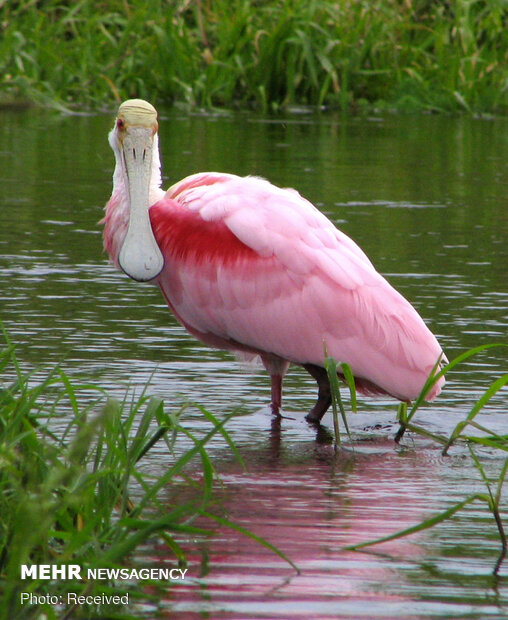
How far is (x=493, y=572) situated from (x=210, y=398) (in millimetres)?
2326

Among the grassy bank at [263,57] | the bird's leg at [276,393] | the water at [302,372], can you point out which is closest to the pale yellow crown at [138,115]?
the water at [302,372]

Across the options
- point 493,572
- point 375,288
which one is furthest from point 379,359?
point 493,572

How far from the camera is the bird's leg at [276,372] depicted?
643 centimetres

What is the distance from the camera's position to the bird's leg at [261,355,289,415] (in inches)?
253

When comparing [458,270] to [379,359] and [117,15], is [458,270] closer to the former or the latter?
[379,359]

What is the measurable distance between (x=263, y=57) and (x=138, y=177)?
12531 mm

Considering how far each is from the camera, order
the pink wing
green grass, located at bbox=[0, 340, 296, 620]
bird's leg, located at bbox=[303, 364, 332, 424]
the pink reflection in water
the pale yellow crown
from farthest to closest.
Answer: the pale yellow crown → bird's leg, located at bbox=[303, 364, 332, 424] → the pink wing → the pink reflection in water → green grass, located at bbox=[0, 340, 296, 620]

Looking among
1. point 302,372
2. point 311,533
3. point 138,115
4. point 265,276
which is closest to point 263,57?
point 302,372

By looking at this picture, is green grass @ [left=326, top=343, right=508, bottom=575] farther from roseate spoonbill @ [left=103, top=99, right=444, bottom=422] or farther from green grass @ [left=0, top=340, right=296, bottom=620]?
green grass @ [left=0, top=340, right=296, bottom=620]

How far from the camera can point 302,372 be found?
7523 mm

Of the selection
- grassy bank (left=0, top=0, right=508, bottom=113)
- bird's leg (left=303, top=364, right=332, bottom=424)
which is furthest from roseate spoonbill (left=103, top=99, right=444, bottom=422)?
grassy bank (left=0, top=0, right=508, bottom=113)

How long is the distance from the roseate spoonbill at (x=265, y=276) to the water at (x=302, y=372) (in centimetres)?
25

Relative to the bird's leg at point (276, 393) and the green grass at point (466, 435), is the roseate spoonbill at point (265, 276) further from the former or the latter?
the green grass at point (466, 435)

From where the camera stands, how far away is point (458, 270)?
30.5 ft
